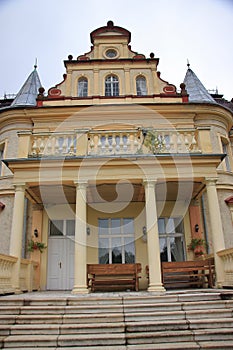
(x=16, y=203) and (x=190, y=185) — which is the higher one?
(x=190, y=185)

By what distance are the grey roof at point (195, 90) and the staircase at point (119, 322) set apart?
406 inches

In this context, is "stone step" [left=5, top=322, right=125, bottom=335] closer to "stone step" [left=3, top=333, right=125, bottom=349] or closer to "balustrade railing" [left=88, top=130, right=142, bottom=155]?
"stone step" [left=3, top=333, right=125, bottom=349]

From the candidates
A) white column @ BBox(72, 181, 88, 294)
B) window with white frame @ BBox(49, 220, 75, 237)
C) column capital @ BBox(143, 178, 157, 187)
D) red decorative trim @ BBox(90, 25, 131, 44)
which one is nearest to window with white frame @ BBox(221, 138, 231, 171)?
column capital @ BBox(143, 178, 157, 187)

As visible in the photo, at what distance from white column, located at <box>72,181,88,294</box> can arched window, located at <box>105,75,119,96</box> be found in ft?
24.6

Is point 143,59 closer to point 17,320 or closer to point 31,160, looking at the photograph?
point 31,160

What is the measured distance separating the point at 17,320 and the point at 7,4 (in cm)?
555

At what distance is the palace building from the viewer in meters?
9.21

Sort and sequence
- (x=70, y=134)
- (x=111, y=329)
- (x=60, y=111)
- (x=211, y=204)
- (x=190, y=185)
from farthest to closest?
(x=60, y=111)
(x=190, y=185)
(x=70, y=134)
(x=211, y=204)
(x=111, y=329)

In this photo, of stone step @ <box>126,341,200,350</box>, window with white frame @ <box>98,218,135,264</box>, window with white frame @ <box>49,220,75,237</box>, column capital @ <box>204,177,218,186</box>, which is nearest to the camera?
stone step @ <box>126,341,200,350</box>

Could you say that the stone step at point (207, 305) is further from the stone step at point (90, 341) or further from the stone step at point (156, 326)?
the stone step at point (90, 341)

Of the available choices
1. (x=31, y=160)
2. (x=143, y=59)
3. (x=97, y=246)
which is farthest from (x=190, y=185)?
(x=143, y=59)

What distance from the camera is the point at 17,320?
5895mm

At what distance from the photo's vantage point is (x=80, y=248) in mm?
8500

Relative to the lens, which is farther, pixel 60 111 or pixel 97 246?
pixel 60 111
